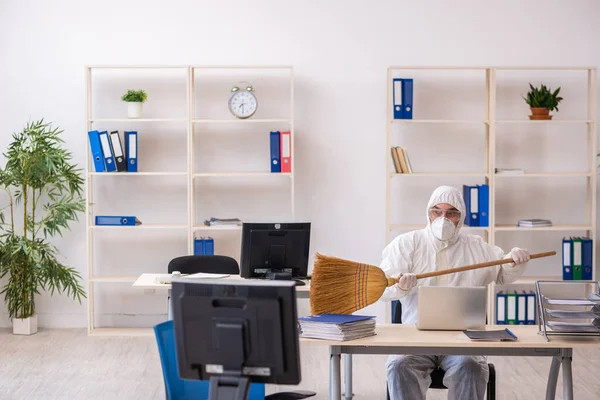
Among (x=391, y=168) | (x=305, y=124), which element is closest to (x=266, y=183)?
(x=305, y=124)

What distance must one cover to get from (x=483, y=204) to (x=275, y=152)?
1680mm

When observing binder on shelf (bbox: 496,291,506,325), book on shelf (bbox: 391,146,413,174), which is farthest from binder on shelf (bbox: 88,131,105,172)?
binder on shelf (bbox: 496,291,506,325)

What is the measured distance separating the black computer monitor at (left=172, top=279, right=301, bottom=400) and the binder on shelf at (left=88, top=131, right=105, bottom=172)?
13.5 feet

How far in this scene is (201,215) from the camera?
6.84 metres

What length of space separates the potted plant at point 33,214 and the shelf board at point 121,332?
31 cm

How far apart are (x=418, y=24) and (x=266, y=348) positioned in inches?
187

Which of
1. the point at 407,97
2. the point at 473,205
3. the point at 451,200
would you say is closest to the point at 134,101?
the point at 407,97

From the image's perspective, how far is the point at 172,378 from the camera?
10.7 feet

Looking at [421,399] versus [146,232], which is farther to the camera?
[146,232]

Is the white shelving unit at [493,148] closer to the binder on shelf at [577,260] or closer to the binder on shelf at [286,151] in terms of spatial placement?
the binder on shelf at [577,260]

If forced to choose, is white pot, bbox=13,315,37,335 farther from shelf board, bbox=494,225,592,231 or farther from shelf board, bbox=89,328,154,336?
shelf board, bbox=494,225,592,231

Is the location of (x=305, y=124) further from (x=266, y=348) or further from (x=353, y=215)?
(x=266, y=348)

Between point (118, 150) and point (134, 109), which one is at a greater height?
point (134, 109)

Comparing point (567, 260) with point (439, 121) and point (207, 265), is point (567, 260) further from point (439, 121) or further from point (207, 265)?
point (207, 265)
